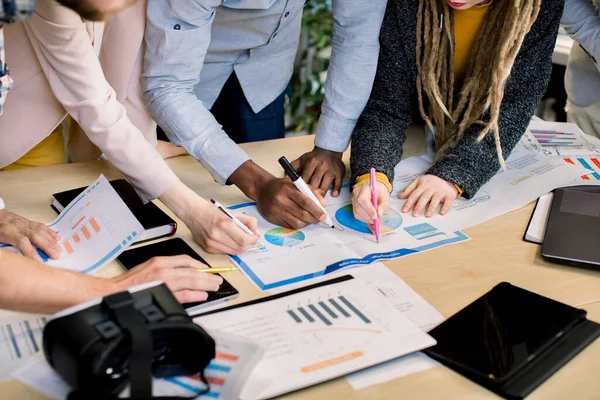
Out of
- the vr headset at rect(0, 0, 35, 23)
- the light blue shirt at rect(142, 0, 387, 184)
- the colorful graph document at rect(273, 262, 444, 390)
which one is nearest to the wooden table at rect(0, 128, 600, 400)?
the colorful graph document at rect(273, 262, 444, 390)

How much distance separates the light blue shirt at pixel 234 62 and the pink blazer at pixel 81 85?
0.19 feet

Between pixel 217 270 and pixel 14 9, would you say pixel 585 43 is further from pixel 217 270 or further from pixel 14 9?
pixel 14 9

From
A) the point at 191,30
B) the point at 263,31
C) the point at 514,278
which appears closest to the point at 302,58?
the point at 263,31

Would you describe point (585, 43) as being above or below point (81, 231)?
above

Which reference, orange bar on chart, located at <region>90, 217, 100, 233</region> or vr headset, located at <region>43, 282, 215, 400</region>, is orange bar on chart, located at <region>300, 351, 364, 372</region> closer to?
vr headset, located at <region>43, 282, 215, 400</region>

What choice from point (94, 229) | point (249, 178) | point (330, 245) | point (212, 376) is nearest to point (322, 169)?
point (249, 178)

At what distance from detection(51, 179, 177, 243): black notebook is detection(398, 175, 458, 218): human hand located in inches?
18.0

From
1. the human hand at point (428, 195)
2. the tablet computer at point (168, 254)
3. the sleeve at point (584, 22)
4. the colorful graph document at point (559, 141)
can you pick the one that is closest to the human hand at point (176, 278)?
the tablet computer at point (168, 254)

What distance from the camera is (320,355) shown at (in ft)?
2.68

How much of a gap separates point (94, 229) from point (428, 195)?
24.8 inches

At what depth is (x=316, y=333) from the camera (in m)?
0.86

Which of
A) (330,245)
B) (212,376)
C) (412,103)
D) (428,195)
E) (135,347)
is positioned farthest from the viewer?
(412,103)

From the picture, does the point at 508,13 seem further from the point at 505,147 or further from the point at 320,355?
the point at 320,355

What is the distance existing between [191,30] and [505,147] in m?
0.72
